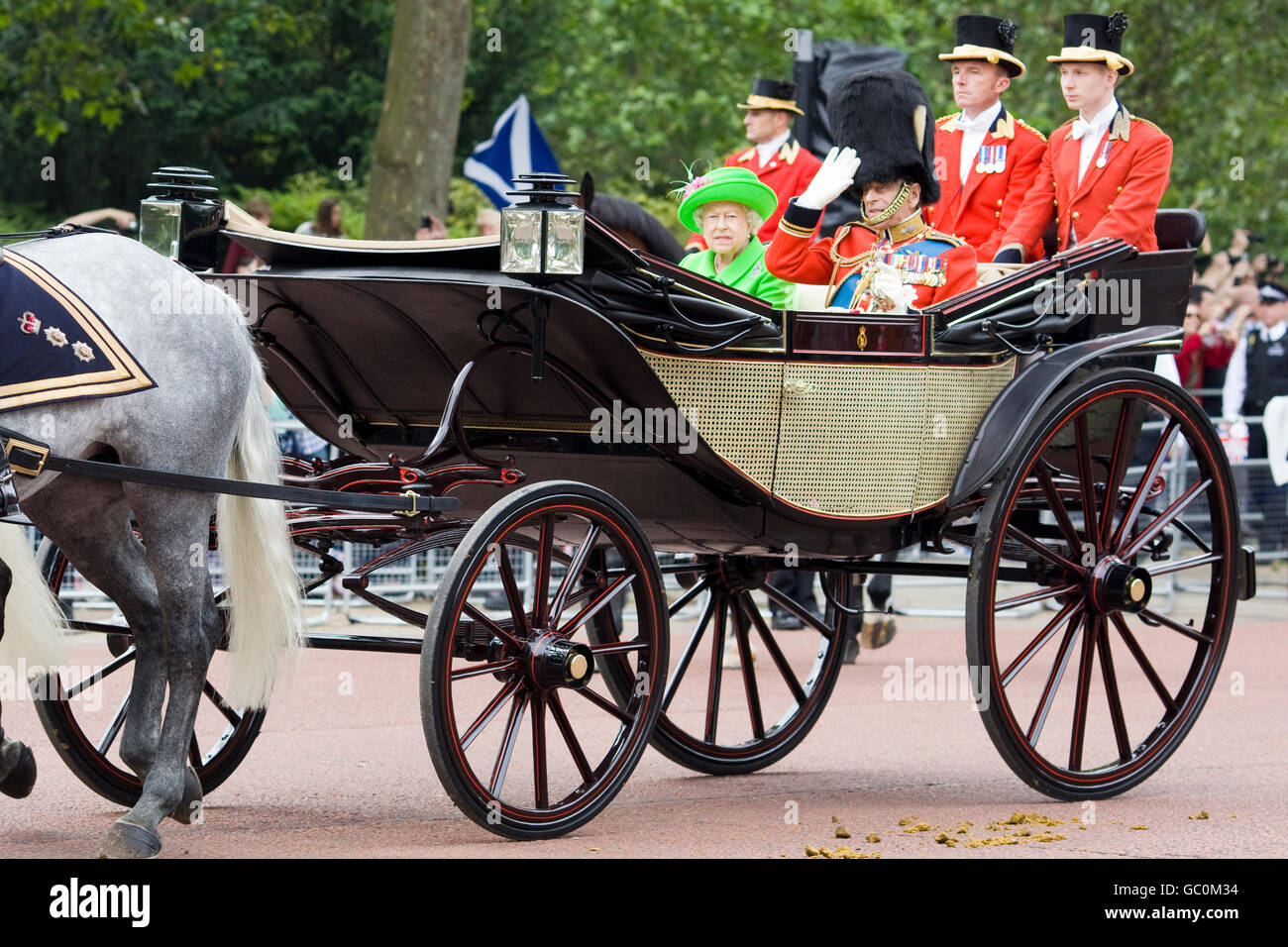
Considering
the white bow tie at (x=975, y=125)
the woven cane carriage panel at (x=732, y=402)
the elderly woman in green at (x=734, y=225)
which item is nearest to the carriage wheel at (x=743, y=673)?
the woven cane carriage panel at (x=732, y=402)

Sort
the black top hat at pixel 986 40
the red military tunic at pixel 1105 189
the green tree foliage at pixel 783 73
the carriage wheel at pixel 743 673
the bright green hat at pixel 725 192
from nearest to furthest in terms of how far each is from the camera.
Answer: the carriage wheel at pixel 743 673
the bright green hat at pixel 725 192
the red military tunic at pixel 1105 189
the black top hat at pixel 986 40
the green tree foliage at pixel 783 73

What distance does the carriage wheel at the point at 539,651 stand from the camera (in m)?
4.43

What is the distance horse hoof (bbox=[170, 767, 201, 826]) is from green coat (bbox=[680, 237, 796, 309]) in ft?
7.38

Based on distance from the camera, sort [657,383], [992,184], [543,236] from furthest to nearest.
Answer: [992,184]
[657,383]
[543,236]

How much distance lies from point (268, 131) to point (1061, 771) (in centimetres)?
1912

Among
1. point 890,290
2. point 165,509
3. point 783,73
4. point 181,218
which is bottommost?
point 165,509

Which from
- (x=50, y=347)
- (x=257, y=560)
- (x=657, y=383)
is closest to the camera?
(x=50, y=347)

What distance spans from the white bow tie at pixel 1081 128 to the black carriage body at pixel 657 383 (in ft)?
3.03

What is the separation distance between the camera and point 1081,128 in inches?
257

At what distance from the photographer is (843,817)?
5.28 meters

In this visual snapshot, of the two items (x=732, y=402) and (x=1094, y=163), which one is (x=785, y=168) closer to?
(x=1094, y=163)

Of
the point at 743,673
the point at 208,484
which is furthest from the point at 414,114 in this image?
the point at 208,484

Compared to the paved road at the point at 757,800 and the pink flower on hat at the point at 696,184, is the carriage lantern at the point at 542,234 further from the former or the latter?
the pink flower on hat at the point at 696,184

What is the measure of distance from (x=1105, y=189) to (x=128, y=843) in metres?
3.88
